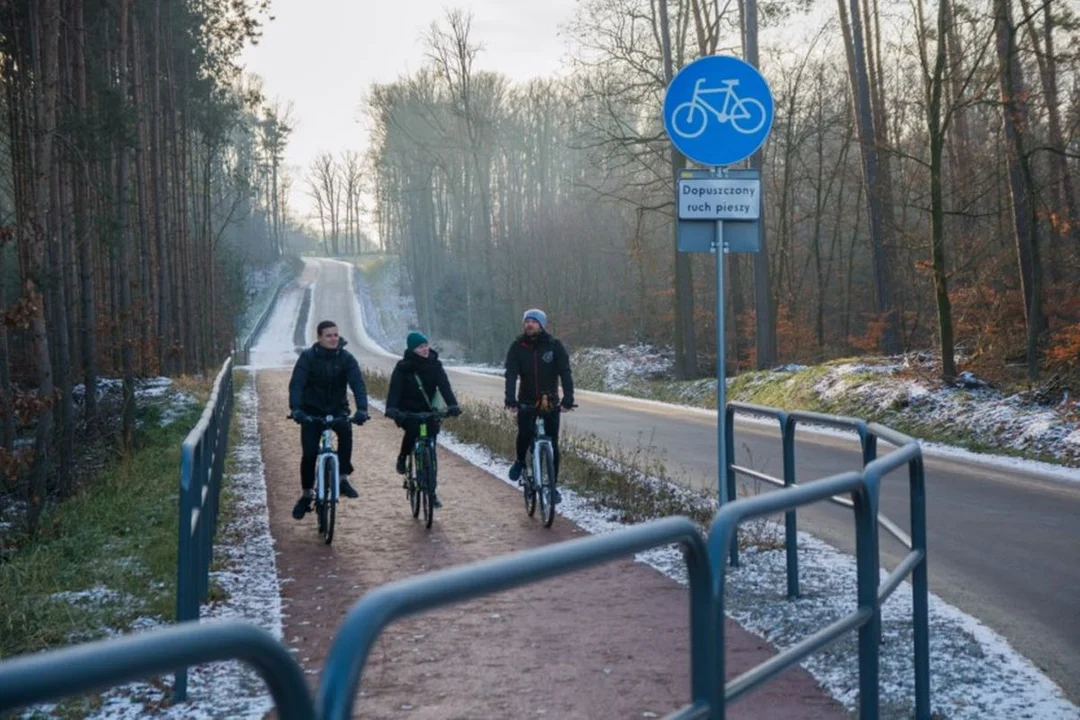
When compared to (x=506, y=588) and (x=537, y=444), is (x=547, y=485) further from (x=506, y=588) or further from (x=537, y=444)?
(x=506, y=588)

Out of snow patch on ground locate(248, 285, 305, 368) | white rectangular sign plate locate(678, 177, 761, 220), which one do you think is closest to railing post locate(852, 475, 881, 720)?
white rectangular sign plate locate(678, 177, 761, 220)

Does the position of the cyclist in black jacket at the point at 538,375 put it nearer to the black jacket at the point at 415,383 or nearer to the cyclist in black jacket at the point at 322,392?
the black jacket at the point at 415,383

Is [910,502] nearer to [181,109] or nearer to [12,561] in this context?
[12,561]

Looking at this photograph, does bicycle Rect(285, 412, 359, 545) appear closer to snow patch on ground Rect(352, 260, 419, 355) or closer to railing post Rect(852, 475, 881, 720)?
railing post Rect(852, 475, 881, 720)

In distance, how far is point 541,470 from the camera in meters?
11.3

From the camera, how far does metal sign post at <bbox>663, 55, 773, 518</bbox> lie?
8.29 metres

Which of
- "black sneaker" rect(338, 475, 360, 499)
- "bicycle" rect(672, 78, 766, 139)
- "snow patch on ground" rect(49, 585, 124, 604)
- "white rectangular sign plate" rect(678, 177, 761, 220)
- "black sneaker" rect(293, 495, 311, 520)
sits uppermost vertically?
"bicycle" rect(672, 78, 766, 139)


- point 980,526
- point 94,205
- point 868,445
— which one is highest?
point 94,205

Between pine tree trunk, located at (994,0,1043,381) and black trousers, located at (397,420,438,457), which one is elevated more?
pine tree trunk, located at (994,0,1043,381)

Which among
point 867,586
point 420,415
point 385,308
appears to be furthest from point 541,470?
point 385,308

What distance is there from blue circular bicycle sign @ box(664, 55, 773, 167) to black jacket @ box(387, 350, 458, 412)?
3.97 metres

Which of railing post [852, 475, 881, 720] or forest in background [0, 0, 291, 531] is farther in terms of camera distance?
forest in background [0, 0, 291, 531]

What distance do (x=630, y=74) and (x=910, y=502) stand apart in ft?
83.6

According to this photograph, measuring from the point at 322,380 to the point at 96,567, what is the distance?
253 centimetres
